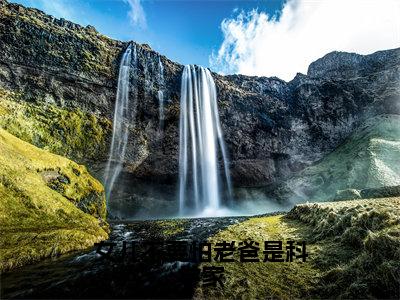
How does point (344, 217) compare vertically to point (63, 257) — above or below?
above

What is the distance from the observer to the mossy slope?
212 ft

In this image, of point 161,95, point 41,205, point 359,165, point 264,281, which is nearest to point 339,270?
point 264,281

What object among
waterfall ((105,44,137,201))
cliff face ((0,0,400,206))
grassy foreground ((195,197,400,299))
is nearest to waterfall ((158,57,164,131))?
cliff face ((0,0,400,206))

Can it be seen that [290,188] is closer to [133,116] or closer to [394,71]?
[133,116]

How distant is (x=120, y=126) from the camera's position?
222ft

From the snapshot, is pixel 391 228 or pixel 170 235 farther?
pixel 170 235

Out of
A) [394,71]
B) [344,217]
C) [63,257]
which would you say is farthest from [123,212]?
[394,71]

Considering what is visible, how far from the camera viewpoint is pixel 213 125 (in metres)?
77.8

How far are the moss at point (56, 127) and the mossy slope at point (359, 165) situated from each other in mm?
49589

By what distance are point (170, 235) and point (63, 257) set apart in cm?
1111

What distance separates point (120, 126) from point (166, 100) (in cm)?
1269

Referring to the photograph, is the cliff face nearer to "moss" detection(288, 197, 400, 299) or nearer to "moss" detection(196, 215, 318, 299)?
"moss" detection(196, 215, 318, 299)

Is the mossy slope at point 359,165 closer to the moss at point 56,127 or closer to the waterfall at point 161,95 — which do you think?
the waterfall at point 161,95

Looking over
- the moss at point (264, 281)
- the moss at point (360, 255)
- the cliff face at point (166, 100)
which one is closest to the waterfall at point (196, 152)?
the cliff face at point (166, 100)
